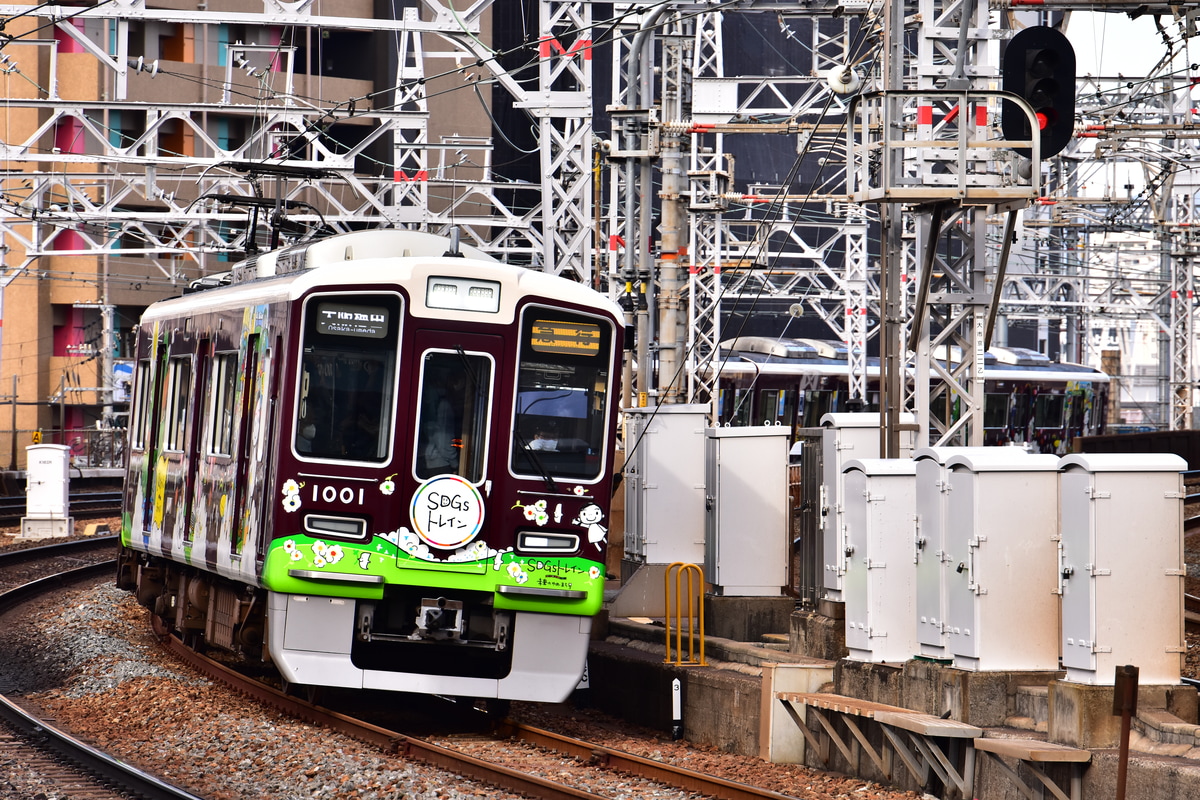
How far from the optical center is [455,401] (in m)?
11.1

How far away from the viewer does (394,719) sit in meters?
12.2

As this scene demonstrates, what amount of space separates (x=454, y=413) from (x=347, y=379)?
0.74 metres

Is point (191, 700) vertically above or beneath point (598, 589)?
beneath

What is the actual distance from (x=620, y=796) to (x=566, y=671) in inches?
85.3

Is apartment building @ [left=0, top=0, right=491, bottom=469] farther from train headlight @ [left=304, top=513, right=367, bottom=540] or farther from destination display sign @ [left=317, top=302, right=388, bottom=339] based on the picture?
Result: train headlight @ [left=304, top=513, right=367, bottom=540]

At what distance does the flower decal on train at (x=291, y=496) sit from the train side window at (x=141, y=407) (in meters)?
5.20

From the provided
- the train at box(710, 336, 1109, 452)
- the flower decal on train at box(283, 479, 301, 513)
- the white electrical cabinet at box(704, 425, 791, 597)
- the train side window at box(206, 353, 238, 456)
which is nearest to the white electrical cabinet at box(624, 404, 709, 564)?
the white electrical cabinet at box(704, 425, 791, 597)

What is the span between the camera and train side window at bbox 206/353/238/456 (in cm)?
1218

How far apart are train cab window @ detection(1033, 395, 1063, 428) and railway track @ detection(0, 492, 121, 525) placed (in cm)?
2551

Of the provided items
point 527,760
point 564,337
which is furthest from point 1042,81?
point 527,760

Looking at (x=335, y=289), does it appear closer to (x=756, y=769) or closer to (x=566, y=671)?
(x=566, y=671)

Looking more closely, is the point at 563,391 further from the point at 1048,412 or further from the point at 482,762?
the point at 1048,412

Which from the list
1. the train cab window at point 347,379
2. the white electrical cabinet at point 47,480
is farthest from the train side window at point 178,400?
the white electrical cabinet at point 47,480

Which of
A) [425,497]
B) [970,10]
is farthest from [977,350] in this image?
[425,497]
